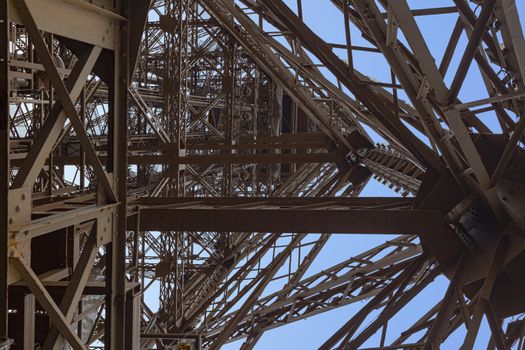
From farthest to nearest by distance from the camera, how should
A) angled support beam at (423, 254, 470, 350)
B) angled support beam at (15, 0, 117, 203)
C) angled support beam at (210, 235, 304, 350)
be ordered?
angled support beam at (210, 235, 304, 350) < angled support beam at (423, 254, 470, 350) < angled support beam at (15, 0, 117, 203)

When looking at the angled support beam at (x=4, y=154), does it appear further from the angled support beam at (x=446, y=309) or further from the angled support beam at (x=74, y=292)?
the angled support beam at (x=446, y=309)

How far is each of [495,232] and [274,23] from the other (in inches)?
265

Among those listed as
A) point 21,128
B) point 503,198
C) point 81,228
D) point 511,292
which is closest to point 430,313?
point 511,292

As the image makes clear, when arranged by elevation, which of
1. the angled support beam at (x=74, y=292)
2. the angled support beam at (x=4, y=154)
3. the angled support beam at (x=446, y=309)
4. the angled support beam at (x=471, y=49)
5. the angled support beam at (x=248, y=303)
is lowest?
the angled support beam at (x=248, y=303)

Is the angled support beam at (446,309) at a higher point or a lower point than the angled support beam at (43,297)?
lower

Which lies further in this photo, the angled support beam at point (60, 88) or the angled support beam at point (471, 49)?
the angled support beam at point (471, 49)

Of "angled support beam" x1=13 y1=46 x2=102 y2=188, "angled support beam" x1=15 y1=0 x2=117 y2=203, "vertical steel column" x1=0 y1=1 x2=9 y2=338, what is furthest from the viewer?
"angled support beam" x1=13 y1=46 x2=102 y2=188

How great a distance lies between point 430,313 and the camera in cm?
955

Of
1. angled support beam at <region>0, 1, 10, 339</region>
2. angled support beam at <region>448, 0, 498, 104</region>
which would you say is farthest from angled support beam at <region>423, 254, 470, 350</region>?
angled support beam at <region>0, 1, 10, 339</region>

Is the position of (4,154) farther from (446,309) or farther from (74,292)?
(446,309)

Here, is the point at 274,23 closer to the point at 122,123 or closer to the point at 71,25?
the point at 122,123

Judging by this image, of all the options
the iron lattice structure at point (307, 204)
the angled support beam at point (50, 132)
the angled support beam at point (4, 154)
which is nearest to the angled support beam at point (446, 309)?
the iron lattice structure at point (307, 204)

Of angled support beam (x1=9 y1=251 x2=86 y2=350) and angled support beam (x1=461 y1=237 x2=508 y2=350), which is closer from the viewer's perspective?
angled support beam (x1=9 y1=251 x2=86 y2=350)

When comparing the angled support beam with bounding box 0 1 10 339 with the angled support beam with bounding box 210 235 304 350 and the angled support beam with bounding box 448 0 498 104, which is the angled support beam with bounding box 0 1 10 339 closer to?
the angled support beam with bounding box 448 0 498 104
